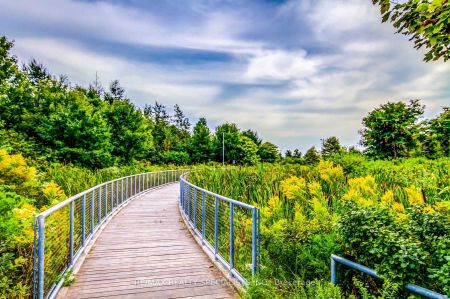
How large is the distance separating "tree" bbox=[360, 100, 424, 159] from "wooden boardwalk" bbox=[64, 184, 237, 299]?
15.6 metres

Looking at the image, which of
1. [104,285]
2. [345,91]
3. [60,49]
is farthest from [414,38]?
[60,49]

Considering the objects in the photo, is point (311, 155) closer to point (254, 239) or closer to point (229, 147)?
point (229, 147)

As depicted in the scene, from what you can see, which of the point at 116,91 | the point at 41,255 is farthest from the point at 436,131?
the point at 116,91

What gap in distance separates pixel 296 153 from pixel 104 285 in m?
50.1

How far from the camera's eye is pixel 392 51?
9.27 meters

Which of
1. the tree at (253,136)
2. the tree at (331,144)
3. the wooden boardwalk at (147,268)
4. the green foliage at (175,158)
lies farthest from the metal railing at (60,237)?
the tree at (253,136)

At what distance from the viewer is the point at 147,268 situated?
199 inches

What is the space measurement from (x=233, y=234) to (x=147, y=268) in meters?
1.65

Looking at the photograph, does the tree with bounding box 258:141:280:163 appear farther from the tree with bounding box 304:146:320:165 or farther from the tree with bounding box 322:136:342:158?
the tree with bounding box 304:146:320:165

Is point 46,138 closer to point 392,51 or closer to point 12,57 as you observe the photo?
point 12,57

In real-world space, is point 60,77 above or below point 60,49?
above

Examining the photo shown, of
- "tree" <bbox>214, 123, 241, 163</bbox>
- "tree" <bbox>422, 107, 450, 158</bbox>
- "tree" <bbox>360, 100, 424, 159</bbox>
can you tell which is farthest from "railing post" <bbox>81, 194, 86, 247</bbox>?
"tree" <bbox>214, 123, 241, 163</bbox>

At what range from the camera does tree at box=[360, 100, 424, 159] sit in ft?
59.9

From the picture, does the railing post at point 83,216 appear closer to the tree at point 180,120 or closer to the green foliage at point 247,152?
the green foliage at point 247,152
